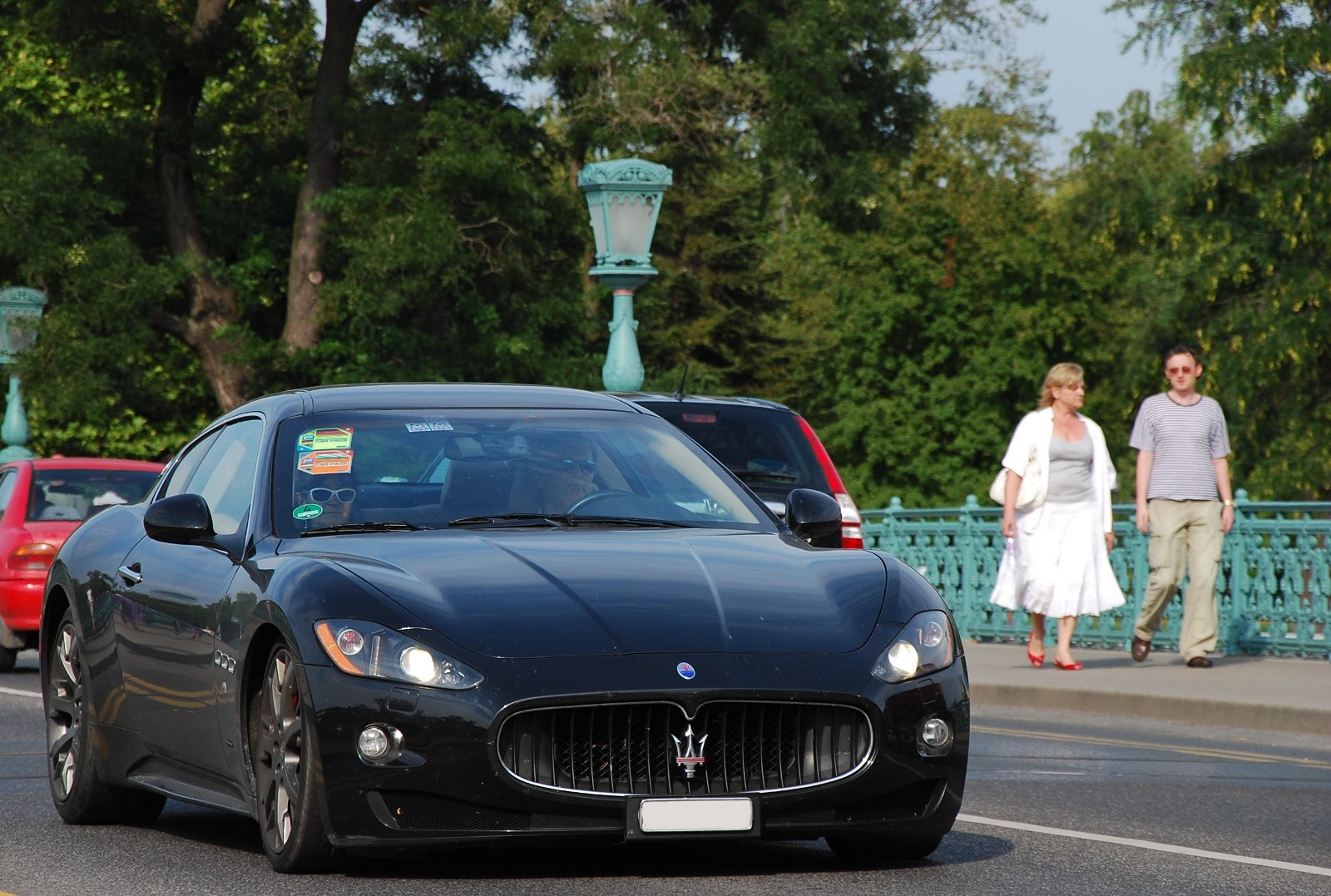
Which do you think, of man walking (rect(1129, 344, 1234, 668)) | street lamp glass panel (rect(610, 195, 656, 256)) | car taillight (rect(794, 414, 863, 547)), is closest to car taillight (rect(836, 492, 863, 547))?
car taillight (rect(794, 414, 863, 547))

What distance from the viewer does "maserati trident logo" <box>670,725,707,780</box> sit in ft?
18.3

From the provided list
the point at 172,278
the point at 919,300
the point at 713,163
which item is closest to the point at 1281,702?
the point at 172,278

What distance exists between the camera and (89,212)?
31.9 meters

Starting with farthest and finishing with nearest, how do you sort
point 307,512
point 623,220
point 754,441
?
point 623,220, point 754,441, point 307,512

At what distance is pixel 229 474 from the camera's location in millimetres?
7289

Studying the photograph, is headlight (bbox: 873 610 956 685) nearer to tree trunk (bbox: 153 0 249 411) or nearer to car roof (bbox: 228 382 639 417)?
car roof (bbox: 228 382 639 417)

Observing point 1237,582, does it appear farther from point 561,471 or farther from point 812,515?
point 561,471

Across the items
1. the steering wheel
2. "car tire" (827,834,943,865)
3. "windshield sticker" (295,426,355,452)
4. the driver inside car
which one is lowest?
"car tire" (827,834,943,865)

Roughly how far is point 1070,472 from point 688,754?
31.7 ft

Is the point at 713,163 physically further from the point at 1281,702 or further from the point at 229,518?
the point at 229,518

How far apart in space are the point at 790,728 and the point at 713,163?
109 ft

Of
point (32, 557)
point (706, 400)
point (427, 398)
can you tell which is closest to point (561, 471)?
point (427, 398)

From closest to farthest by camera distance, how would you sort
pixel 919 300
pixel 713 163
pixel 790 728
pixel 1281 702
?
pixel 790 728
pixel 1281 702
pixel 713 163
pixel 919 300

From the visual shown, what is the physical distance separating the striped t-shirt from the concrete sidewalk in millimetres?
1238
